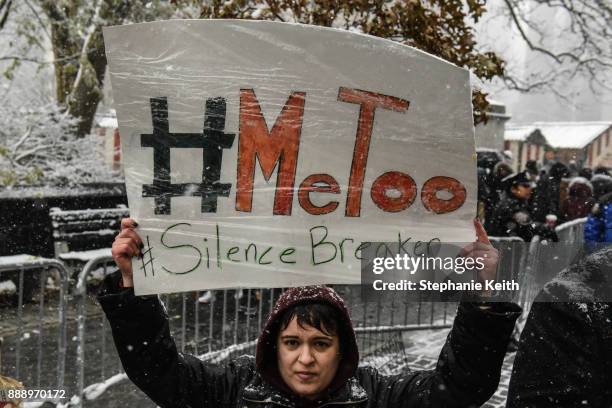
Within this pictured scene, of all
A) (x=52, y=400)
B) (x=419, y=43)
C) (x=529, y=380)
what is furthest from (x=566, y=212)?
(x=529, y=380)

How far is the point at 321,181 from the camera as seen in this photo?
2.47 metres

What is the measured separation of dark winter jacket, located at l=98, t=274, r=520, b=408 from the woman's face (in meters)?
0.05

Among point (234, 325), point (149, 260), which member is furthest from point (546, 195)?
point (149, 260)

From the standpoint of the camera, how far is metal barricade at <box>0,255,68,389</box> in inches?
176

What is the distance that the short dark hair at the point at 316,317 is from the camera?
2.37 metres

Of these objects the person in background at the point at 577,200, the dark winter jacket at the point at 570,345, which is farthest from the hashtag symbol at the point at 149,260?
the person in background at the point at 577,200

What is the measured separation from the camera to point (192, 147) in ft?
8.00

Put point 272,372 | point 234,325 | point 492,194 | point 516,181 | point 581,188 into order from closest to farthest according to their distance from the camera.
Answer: point 272,372 < point 234,325 < point 516,181 < point 492,194 < point 581,188

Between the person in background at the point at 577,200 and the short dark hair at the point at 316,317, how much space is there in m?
4.70

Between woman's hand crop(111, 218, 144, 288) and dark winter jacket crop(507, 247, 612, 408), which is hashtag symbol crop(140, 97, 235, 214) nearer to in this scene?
woman's hand crop(111, 218, 144, 288)

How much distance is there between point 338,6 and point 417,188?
2486 mm

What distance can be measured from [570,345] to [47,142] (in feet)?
39.3

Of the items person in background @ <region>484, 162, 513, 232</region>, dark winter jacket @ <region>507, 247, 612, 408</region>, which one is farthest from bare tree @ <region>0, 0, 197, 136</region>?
dark winter jacket @ <region>507, 247, 612, 408</region>
